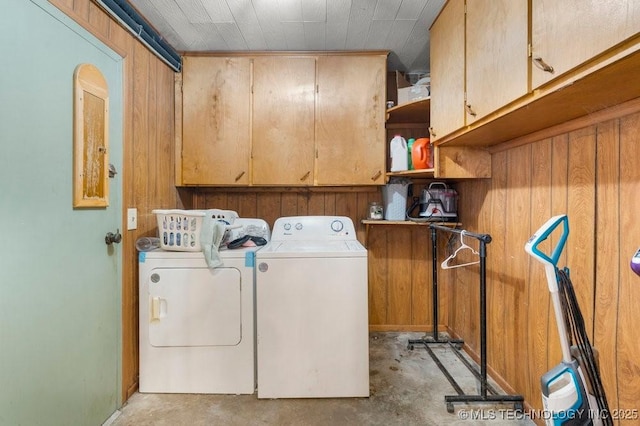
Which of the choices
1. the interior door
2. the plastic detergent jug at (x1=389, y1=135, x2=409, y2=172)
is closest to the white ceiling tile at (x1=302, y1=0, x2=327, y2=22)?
the plastic detergent jug at (x1=389, y1=135, x2=409, y2=172)

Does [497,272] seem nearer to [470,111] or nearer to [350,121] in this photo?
[470,111]

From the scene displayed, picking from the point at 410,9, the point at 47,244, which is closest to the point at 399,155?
the point at 410,9

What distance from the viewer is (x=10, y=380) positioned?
3.59ft

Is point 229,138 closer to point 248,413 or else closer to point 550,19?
point 248,413

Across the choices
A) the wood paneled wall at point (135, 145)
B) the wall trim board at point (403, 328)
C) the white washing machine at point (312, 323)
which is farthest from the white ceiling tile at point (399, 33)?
the wall trim board at point (403, 328)

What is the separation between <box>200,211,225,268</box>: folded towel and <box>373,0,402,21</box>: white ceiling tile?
1553mm

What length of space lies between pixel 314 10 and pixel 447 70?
85 centimetres

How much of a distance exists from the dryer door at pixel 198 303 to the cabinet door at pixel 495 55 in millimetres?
1565

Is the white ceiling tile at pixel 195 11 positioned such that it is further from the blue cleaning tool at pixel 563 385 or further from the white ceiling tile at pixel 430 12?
the blue cleaning tool at pixel 563 385

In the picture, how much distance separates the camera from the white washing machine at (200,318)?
5.81 ft

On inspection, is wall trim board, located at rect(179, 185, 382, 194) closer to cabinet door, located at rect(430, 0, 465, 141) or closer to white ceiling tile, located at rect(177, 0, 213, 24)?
cabinet door, located at rect(430, 0, 465, 141)

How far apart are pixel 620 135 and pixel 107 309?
2414mm

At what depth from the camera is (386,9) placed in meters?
1.75

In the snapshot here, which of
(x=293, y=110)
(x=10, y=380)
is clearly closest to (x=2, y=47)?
(x=10, y=380)
